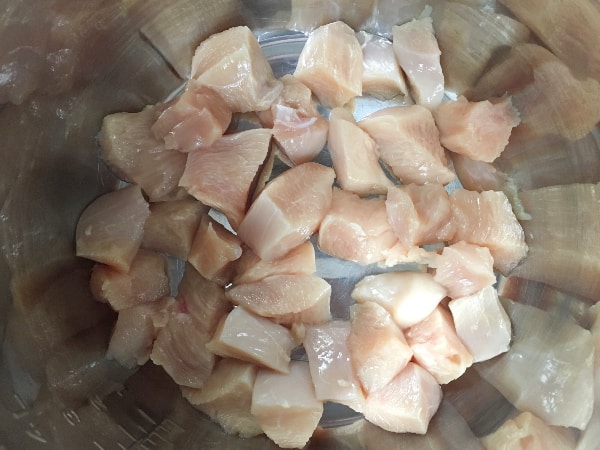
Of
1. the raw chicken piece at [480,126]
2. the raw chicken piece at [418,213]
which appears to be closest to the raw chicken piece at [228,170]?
the raw chicken piece at [418,213]

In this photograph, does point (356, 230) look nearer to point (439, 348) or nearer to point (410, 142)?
point (410, 142)

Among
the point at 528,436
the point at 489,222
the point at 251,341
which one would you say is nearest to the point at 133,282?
the point at 251,341

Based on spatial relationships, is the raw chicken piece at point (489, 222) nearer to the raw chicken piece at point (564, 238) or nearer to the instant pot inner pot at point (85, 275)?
the raw chicken piece at point (564, 238)

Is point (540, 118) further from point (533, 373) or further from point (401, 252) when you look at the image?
point (533, 373)

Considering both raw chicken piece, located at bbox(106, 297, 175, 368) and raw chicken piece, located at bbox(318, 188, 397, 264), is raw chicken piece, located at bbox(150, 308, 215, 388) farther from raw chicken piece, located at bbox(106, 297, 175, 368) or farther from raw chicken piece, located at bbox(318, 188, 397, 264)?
raw chicken piece, located at bbox(318, 188, 397, 264)

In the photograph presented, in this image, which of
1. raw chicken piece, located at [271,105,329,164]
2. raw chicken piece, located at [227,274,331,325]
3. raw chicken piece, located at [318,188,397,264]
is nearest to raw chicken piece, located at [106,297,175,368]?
raw chicken piece, located at [227,274,331,325]

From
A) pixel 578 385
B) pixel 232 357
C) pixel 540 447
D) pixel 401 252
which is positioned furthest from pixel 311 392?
pixel 578 385
